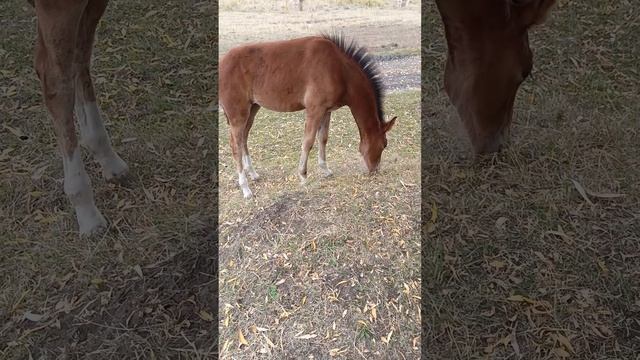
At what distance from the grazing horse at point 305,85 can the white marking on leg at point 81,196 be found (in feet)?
2.45

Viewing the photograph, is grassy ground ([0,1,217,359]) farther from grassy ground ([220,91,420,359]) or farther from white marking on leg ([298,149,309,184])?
Result: white marking on leg ([298,149,309,184])

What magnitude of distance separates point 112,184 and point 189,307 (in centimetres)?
84

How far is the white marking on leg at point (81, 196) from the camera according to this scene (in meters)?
2.15

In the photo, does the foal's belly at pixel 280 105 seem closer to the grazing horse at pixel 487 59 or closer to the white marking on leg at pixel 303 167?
the white marking on leg at pixel 303 167

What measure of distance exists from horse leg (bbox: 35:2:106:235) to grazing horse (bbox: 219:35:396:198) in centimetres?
63

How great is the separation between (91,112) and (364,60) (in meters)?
1.31

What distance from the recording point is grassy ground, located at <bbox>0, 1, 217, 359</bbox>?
5.87 feet

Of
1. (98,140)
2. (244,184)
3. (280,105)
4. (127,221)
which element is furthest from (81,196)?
(280,105)

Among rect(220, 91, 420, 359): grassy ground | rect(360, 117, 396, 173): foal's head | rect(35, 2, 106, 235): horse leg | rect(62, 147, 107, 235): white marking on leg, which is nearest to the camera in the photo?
rect(220, 91, 420, 359): grassy ground

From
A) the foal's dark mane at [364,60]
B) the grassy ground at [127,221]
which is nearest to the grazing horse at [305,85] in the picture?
the foal's dark mane at [364,60]

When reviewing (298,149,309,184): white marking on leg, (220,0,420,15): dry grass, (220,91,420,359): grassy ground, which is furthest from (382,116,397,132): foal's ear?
(220,0,420,15): dry grass

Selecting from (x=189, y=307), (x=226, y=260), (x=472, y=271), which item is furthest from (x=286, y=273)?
(x=472, y=271)

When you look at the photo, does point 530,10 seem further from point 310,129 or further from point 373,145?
point 310,129

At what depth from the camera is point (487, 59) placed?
2.08 m
